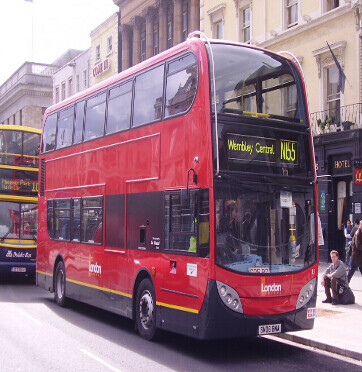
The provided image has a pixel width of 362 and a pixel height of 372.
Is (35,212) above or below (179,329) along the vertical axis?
above

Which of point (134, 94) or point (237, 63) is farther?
point (134, 94)

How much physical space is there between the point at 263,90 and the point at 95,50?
36859 mm

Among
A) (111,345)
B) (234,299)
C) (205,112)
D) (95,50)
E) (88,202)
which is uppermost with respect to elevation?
(95,50)

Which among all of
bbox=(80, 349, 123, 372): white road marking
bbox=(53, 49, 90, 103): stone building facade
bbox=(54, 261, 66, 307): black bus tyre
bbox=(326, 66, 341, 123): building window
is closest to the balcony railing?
bbox=(326, 66, 341, 123): building window

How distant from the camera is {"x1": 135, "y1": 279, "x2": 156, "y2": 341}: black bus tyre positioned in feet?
A: 33.4

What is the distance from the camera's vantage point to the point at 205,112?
9.04m

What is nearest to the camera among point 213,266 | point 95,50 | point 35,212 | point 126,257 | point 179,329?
point 213,266

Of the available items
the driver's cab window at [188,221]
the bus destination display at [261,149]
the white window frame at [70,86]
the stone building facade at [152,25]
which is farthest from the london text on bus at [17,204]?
the white window frame at [70,86]

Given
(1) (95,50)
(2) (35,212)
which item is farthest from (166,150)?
(1) (95,50)

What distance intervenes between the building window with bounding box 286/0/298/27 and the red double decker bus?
15861 mm

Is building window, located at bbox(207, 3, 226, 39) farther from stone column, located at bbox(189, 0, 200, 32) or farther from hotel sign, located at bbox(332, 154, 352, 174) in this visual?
hotel sign, located at bbox(332, 154, 352, 174)

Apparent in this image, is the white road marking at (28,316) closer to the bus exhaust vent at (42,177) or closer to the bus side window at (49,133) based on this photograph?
the bus exhaust vent at (42,177)

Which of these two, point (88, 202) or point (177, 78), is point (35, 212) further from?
point (177, 78)

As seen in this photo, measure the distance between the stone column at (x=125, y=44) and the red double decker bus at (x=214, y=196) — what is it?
28.8m
